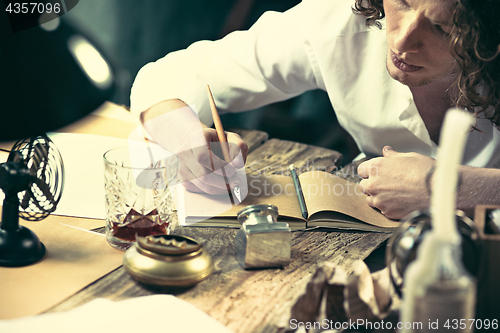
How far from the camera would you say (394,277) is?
0.53m

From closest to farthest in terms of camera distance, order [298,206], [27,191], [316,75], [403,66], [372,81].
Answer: [27,191] → [298,206] → [403,66] → [372,81] → [316,75]

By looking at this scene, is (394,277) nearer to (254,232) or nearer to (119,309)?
(254,232)

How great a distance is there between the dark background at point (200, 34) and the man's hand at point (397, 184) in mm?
1104

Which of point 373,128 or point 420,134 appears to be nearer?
point 420,134

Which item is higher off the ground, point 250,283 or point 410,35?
point 410,35

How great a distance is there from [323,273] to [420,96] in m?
0.93

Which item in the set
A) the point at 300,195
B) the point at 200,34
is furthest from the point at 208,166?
the point at 200,34

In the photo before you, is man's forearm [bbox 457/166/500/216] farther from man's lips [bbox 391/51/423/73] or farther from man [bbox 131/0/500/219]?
man's lips [bbox 391/51/423/73]

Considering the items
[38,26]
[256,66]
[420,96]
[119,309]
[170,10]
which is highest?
[170,10]

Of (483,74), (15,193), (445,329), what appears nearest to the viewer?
(445,329)

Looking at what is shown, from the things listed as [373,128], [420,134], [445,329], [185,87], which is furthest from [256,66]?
[445,329]

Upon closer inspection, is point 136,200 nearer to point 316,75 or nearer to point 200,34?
point 316,75

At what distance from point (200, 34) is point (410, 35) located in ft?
4.76

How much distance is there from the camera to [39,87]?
541 millimetres
